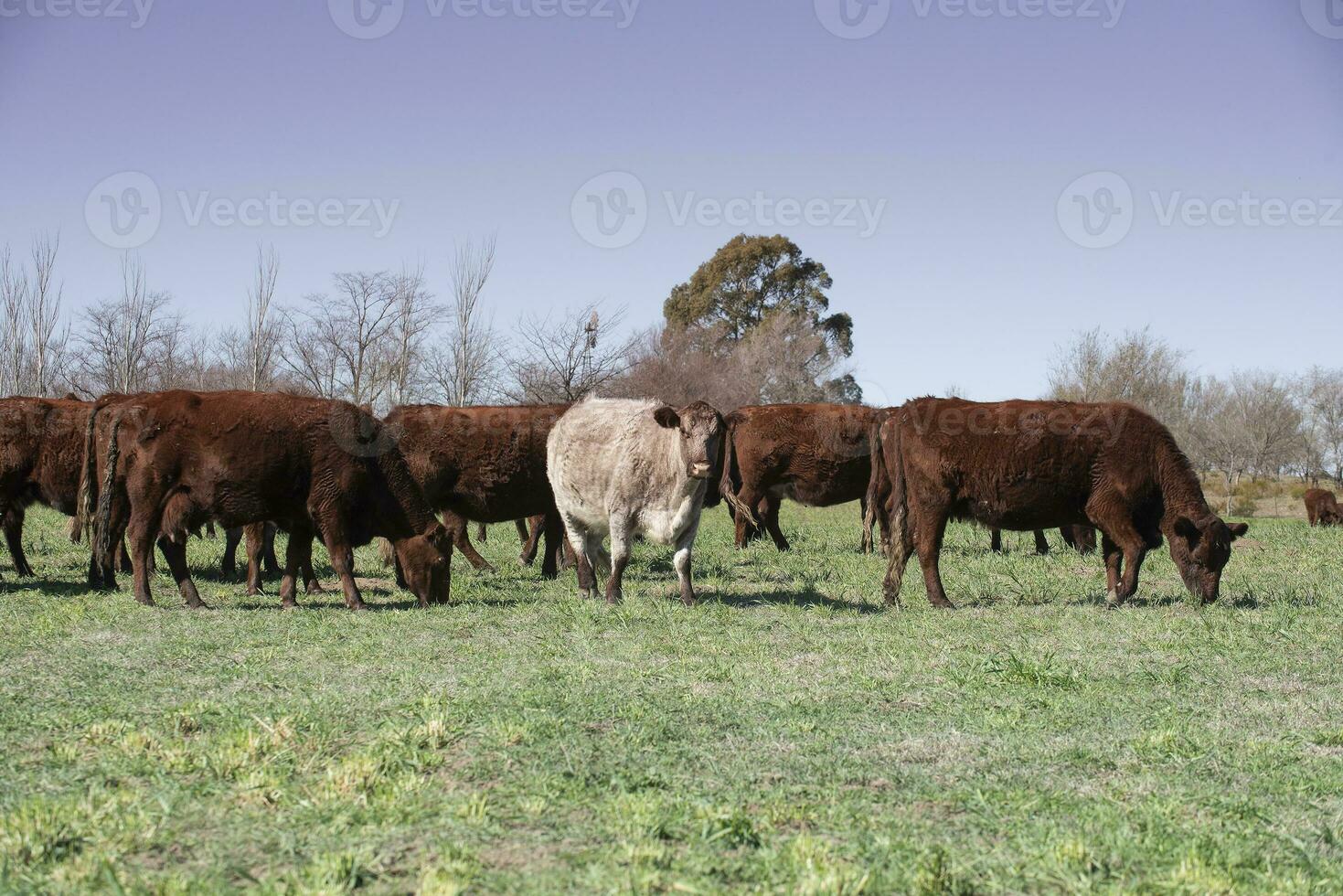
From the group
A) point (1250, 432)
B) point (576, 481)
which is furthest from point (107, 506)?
point (1250, 432)

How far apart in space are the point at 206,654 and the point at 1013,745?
18.8ft

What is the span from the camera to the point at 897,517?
12555mm

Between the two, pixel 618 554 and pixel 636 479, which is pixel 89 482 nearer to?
pixel 618 554

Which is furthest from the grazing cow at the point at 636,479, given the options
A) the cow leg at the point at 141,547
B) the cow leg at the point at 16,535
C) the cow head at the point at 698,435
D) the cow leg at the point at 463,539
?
the cow leg at the point at 16,535

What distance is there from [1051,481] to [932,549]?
1.50 meters

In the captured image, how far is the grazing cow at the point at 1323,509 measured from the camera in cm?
3020

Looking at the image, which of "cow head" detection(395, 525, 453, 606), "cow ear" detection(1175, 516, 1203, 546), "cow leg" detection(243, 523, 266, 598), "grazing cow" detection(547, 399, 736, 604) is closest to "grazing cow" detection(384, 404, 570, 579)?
"grazing cow" detection(547, 399, 736, 604)

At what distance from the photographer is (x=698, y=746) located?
573 cm

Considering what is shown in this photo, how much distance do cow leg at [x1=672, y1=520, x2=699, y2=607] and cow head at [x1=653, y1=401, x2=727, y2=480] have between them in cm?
65

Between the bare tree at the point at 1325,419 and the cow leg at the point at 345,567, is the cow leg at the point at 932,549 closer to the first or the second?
the cow leg at the point at 345,567

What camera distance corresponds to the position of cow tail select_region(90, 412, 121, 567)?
11.7 metres

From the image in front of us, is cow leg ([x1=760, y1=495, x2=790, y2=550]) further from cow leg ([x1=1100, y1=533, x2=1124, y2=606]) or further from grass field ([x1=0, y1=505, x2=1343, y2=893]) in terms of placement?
grass field ([x1=0, y1=505, x2=1343, y2=893])

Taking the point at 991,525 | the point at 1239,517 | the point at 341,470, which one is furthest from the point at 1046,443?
the point at 1239,517

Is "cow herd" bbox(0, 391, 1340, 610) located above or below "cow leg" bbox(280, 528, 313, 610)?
above
